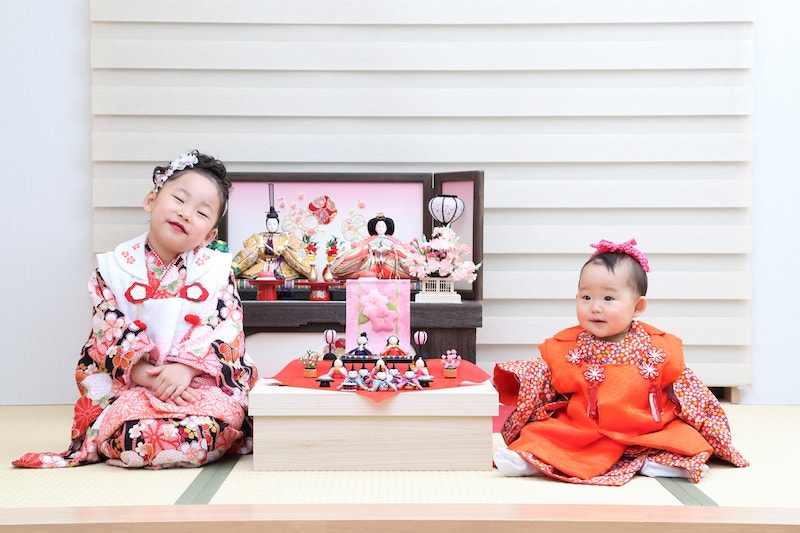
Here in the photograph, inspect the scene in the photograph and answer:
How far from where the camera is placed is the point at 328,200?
3.97 metres

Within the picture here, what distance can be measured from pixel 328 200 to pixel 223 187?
3.05ft

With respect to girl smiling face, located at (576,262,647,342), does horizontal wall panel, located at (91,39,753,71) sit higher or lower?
higher

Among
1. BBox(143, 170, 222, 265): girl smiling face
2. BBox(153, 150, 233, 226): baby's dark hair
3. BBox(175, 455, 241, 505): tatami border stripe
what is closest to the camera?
BBox(175, 455, 241, 505): tatami border stripe

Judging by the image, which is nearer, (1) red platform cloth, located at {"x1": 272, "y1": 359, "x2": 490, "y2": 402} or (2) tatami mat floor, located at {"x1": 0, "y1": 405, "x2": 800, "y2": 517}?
(2) tatami mat floor, located at {"x1": 0, "y1": 405, "x2": 800, "y2": 517}

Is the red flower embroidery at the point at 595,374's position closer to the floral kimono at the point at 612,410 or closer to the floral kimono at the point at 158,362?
the floral kimono at the point at 612,410

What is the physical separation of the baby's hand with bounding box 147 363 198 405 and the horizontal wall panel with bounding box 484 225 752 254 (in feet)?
5.58

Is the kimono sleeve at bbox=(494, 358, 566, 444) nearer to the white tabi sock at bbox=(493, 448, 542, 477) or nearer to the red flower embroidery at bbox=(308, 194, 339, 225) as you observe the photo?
the white tabi sock at bbox=(493, 448, 542, 477)

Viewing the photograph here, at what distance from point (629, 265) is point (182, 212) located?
57.0 inches

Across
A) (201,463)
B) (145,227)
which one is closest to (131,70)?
(145,227)

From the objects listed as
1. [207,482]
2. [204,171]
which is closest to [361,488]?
A: [207,482]

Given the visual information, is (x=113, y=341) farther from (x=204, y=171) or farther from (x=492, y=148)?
(x=492, y=148)

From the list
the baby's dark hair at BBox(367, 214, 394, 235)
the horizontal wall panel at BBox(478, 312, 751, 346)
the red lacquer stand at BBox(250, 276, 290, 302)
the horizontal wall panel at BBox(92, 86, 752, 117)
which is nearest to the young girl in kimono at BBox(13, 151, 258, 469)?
the red lacquer stand at BBox(250, 276, 290, 302)

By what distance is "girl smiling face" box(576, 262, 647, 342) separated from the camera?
9.12 ft

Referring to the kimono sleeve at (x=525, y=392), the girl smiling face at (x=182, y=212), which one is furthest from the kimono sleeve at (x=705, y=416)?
the girl smiling face at (x=182, y=212)
